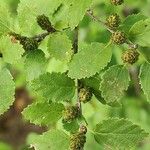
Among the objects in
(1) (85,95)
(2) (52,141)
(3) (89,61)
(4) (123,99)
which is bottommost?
(4) (123,99)

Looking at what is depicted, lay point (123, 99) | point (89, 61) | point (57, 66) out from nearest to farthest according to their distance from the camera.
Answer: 1. point (89, 61)
2. point (57, 66)
3. point (123, 99)

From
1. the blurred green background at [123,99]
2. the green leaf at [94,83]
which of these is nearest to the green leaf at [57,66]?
the blurred green background at [123,99]

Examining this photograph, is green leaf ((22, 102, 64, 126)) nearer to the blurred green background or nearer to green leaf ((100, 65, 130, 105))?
green leaf ((100, 65, 130, 105))

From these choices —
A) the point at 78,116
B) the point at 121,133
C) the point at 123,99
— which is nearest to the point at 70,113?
the point at 78,116

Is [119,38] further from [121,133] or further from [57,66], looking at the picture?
[57,66]

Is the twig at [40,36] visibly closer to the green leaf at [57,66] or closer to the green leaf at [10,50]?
the green leaf at [10,50]

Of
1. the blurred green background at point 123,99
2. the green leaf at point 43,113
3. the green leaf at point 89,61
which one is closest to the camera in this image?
the green leaf at point 89,61

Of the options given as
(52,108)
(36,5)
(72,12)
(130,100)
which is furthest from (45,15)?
(130,100)

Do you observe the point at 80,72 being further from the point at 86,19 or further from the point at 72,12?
the point at 86,19
